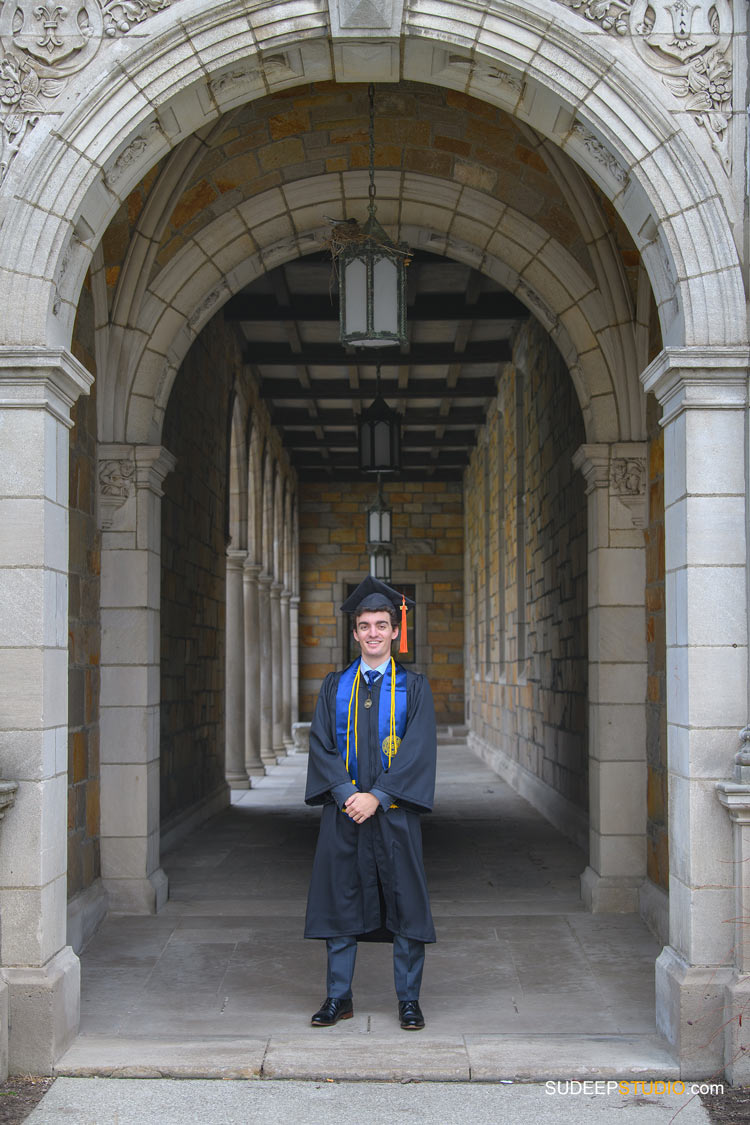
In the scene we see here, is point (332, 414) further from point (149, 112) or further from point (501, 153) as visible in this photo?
point (149, 112)

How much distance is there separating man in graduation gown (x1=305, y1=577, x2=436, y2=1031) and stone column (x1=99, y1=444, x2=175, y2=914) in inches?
74.3

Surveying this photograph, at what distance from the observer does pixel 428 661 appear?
62.5 feet

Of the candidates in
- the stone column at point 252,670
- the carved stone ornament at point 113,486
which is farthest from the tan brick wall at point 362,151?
the stone column at point 252,670

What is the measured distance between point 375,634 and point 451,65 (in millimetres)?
1926

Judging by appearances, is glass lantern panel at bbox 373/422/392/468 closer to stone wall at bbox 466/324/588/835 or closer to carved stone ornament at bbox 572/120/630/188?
stone wall at bbox 466/324/588/835

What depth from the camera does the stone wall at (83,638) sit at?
16.5 feet

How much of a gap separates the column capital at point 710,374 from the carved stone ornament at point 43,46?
6.45ft

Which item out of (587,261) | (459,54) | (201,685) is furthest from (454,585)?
(459,54)

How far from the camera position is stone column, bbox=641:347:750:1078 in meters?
3.56

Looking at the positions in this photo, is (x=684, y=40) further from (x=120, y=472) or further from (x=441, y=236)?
(x=120, y=472)

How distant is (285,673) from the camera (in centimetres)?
1636

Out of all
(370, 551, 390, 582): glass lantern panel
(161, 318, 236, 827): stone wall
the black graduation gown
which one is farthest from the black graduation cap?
(370, 551, 390, 582): glass lantern panel

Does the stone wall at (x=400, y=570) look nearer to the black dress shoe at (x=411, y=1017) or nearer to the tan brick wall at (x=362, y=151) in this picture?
the tan brick wall at (x=362, y=151)

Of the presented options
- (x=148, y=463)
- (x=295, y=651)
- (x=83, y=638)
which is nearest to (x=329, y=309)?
(x=148, y=463)
